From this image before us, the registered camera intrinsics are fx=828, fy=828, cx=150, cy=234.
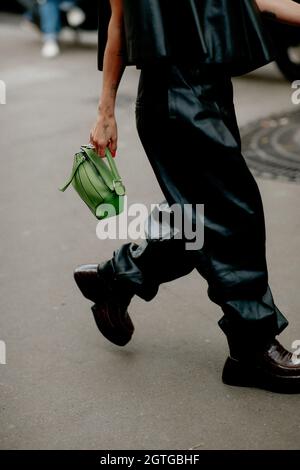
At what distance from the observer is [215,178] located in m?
2.98

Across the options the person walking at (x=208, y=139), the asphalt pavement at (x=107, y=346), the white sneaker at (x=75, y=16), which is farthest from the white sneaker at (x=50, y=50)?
the person walking at (x=208, y=139)

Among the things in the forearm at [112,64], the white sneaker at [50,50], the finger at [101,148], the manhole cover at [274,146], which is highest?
the forearm at [112,64]

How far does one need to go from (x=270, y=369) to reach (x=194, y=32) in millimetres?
1294

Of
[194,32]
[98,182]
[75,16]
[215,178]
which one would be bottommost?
[75,16]

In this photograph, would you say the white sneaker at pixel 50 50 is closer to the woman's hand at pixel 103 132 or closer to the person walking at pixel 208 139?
the person walking at pixel 208 139

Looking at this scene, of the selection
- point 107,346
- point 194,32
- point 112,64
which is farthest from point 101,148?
point 107,346

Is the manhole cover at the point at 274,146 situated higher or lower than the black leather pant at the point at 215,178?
lower

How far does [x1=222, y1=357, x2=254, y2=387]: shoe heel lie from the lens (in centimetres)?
321

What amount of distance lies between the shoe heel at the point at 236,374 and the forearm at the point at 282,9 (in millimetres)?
1294

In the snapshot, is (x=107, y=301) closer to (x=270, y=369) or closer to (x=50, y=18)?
(x=270, y=369)

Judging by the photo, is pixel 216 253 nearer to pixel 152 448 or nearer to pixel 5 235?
pixel 152 448

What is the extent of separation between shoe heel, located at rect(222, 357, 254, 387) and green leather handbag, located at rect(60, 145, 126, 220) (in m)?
0.75

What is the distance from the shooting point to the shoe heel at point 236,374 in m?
3.21

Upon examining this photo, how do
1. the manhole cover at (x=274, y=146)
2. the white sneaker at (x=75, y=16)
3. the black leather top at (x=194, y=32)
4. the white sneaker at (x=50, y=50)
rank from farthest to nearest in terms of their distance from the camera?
the white sneaker at (x=75, y=16) < the white sneaker at (x=50, y=50) < the manhole cover at (x=274, y=146) < the black leather top at (x=194, y=32)
